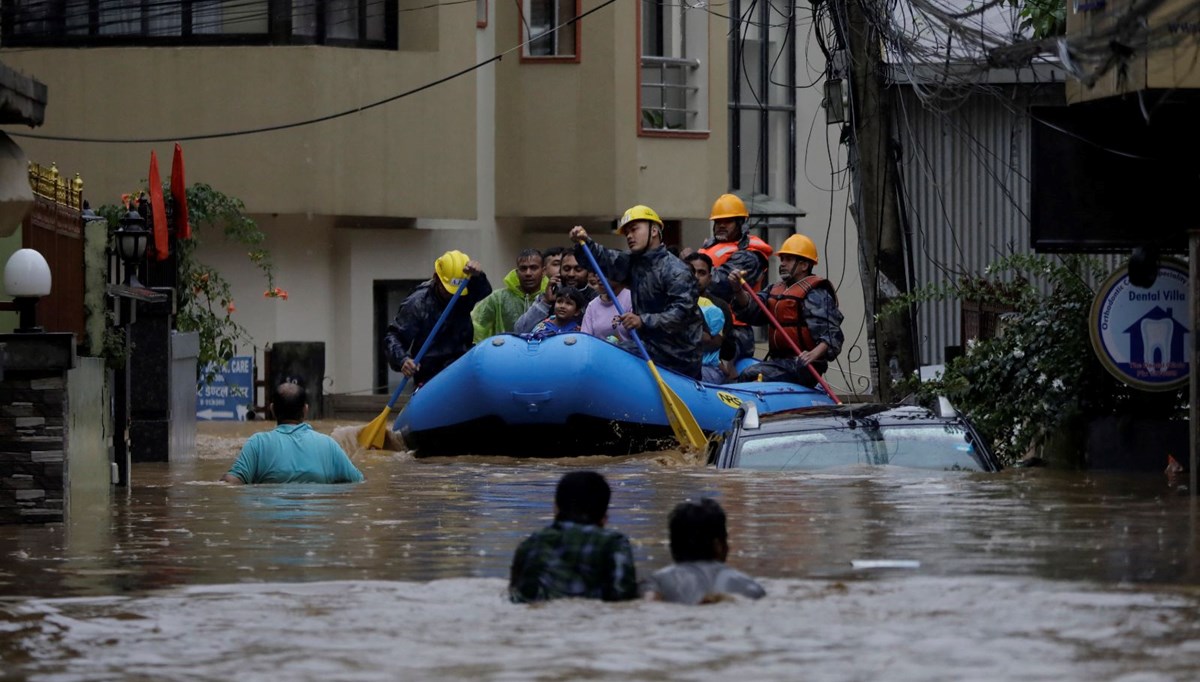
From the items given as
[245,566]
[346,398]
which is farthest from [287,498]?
[346,398]

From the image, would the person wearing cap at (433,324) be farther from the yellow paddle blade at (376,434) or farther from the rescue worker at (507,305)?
the yellow paddle blade at (376,434)

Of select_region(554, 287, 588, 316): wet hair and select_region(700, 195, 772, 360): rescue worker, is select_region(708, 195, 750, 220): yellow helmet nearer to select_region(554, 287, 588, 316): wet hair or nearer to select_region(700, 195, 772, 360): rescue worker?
select_region(700, 195, 772, 360): rescue worker

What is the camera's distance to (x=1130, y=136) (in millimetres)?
15359

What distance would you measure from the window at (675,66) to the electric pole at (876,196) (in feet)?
41.9

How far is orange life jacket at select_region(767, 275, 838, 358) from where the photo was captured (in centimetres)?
1970

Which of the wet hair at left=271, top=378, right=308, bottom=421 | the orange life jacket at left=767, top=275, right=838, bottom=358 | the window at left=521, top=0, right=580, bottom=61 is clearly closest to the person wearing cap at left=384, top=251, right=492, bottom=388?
the orange life jacket at left=767, top=275, right=838, bottom=358

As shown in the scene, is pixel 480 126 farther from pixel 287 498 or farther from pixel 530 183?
pixel 287 498

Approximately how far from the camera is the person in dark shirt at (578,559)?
9.06m

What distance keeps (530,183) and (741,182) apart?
8.91 metres

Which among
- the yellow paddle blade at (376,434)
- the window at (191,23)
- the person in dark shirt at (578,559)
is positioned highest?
the window at (191,23)

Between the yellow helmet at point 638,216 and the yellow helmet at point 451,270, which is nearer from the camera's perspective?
the yellow helmet at point 638,216

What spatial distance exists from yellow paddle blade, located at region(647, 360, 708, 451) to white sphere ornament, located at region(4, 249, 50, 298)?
234 inches

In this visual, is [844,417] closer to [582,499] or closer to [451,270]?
[451,270]

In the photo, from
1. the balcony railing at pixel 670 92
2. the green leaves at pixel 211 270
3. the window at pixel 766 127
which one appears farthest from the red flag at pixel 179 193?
the window at pixel 766 127
